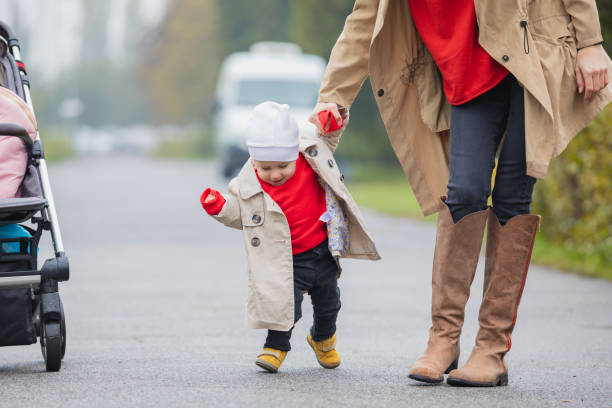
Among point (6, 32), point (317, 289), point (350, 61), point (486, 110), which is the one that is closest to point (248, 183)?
point (317, 289)

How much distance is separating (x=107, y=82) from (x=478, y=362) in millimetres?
102958

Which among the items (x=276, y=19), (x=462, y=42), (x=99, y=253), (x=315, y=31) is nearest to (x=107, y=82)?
(x=276, y=19)

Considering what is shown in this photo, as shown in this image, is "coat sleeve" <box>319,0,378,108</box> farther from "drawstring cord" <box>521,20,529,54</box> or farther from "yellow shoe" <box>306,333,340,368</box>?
"yellow shoe" <box>306,333,340,368</box>

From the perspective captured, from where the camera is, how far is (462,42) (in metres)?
3.98

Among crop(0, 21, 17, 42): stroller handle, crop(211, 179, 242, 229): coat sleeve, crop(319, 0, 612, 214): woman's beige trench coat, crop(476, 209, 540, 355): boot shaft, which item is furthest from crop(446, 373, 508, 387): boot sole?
crop(0, 21, 17, 42): stroller handle

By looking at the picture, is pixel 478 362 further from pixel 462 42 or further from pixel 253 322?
pixel 462 42

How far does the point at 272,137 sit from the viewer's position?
4234mm

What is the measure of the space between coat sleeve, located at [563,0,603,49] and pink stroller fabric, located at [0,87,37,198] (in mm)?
2417

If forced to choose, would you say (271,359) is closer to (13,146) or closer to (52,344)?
(52,344)

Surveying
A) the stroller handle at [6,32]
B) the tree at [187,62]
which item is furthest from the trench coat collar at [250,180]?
the tree at [187,62]

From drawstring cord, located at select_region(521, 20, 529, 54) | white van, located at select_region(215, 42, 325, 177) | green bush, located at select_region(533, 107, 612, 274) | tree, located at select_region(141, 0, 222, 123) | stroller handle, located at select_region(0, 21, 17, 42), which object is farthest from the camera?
tree, located at select_region(141, 0, 222, 123)

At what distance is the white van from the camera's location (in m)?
23.1

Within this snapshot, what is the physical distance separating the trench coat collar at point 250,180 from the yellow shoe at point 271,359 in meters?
0.63

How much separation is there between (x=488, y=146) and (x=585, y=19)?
562 mm
